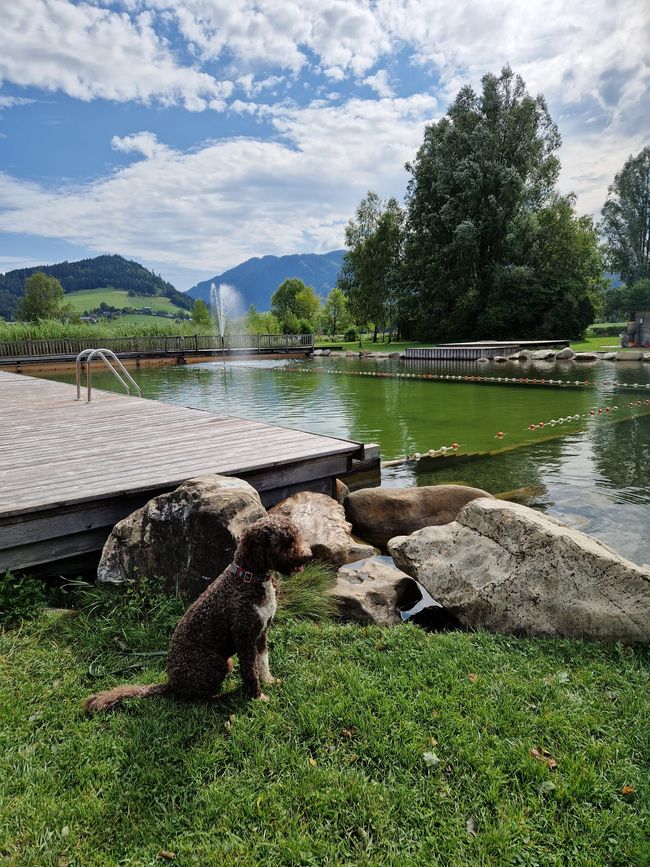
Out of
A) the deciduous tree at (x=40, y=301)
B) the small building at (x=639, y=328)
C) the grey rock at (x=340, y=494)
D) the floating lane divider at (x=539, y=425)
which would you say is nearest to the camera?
the grey rock at (x=340, y=494)

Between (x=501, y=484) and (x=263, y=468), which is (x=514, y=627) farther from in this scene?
(x=501, y=484)

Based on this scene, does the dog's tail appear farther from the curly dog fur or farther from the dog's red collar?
the dog's red collar

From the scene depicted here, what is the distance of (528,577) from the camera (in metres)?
3.84

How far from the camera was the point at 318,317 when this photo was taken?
7938 centimetres

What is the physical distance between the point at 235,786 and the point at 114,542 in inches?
86.7

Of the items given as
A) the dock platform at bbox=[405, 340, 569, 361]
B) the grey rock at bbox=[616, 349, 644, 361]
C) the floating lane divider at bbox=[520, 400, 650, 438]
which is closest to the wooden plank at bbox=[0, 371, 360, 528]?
the floating lane divider at bbox=[520, 400, 650, 438]

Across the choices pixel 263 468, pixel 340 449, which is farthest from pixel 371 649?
pixel 340 449

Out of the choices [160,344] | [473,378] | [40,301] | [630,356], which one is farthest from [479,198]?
[40,301]

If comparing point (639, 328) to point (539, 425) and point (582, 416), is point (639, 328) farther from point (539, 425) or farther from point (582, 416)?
point (539, 425)

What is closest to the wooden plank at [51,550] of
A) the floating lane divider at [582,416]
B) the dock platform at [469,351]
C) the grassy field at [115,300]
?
the floating lane divider at [582,416]

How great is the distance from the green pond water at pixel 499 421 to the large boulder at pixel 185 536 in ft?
13.6

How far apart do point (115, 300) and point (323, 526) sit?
179 meters

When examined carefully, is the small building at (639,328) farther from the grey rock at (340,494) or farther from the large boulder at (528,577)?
the large boulder at (528,577)

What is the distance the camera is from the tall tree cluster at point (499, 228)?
36344mm
